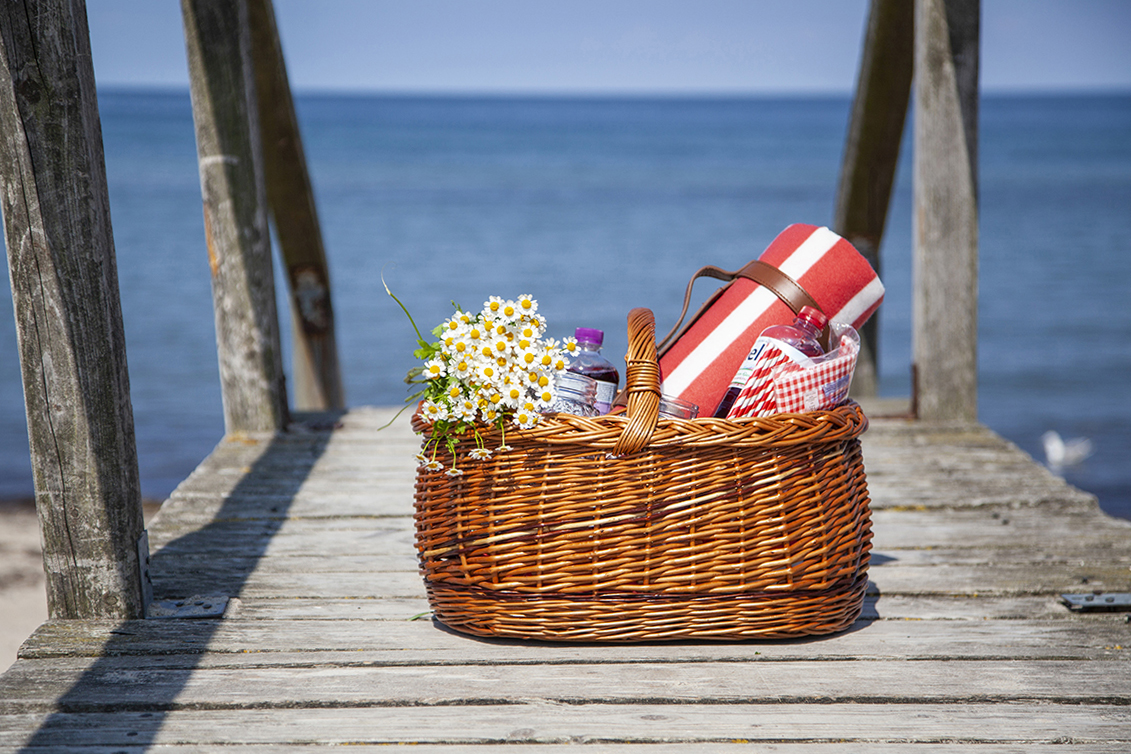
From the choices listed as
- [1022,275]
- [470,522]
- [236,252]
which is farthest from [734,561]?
[1022,275]

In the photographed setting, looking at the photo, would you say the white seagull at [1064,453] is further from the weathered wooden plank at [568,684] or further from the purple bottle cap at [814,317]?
the purple bottle cap at [814,317]

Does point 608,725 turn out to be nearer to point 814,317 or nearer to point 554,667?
point 554,667

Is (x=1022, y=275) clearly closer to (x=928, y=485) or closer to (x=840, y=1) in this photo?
(x=928, y=485)

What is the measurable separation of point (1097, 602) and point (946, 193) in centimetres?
192

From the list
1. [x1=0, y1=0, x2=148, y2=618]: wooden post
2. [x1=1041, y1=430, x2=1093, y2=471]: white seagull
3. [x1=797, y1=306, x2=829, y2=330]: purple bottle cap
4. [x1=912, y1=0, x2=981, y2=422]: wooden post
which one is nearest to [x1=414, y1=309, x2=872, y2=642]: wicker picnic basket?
[x1=797, y1=306, x2=829, y2=330]: purple bottle cap

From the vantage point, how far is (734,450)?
6.38 feet

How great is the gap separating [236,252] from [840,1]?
252 ft

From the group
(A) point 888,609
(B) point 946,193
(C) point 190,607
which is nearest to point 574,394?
(A) point 888,609

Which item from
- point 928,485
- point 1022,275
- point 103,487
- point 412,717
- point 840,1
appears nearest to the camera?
point 412,717

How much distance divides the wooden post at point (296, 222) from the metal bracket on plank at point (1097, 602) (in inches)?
Result: 143

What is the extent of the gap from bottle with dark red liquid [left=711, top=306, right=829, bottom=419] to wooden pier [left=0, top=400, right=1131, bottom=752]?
542 millimetres

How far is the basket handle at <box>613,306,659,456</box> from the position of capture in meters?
1.89

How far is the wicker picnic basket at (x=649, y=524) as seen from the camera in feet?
6.34

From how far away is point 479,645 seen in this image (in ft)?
6.94
